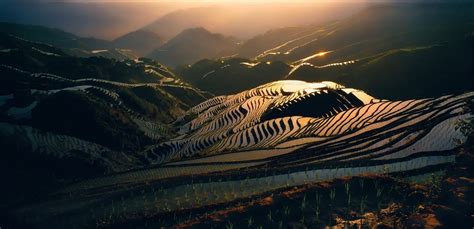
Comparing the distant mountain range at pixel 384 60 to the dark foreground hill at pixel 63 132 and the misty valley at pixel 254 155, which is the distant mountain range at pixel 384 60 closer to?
the misty valley at pixel 254 155

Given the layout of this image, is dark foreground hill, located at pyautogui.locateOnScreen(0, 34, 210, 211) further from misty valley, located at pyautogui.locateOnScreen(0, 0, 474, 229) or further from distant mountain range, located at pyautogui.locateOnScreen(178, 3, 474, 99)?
distant mountain range, located at pyautogui.locateOnScreen(178, 3, 474, 99)

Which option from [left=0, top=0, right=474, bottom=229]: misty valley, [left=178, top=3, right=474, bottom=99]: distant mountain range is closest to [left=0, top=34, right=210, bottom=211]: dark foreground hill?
[left=0, top=0, right=474, bottom=229]: misty valley

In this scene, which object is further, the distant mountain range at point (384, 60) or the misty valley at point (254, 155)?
the distant mountain range at point (384, 60)

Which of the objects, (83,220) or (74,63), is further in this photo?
(74,63)

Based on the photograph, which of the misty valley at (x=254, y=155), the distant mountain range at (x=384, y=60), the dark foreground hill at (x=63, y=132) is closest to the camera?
the misty valley at (x=254, y=155)

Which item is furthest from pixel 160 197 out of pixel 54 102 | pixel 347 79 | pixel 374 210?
pixel 347 79

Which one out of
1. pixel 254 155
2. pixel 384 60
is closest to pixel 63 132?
pixel 254 155

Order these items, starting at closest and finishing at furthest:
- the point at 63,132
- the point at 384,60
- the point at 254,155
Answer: the point at 254,155, the point at 63,132, the point at 384,60

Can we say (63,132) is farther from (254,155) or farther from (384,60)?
(384,60)

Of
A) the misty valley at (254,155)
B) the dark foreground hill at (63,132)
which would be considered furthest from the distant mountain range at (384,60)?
the dark foreground hill at (63,132)

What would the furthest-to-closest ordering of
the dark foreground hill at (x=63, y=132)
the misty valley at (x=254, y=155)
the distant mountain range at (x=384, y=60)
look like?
the distant mountain range at (x=384, y=60) < the dark foreground hill at (x=63, y=132) < the misty valley at (x=254, y=155)

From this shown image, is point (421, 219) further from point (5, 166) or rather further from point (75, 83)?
point (75, 83)
